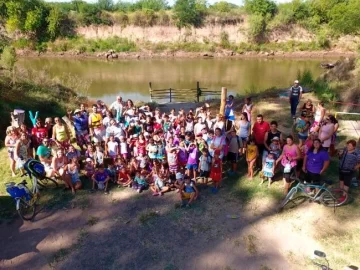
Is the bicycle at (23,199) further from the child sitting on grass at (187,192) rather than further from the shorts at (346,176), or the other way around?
the shorts at (346,176)

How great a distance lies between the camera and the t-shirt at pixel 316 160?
264 inches

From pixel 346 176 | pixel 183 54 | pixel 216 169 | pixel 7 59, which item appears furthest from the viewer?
pixel 183 54

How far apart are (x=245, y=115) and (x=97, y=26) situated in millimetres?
41014

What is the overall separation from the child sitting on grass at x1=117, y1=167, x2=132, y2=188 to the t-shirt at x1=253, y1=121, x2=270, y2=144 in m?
3.32

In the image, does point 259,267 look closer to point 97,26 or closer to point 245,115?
point 245,115

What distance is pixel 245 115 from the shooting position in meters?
8.53

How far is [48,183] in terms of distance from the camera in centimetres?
816

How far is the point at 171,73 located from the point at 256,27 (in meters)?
18.0

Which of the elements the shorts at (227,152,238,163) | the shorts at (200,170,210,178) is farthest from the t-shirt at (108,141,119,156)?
the shorts at (227,152,238,163)

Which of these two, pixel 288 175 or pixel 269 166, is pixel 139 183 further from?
pixel 288 175

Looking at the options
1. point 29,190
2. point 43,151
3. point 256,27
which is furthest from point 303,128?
point 256,27

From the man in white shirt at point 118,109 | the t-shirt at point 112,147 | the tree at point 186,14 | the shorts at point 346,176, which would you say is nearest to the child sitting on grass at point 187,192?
the t-shirt at point 112,147

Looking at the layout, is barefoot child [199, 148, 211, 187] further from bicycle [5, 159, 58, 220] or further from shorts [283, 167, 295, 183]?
bicycle [5, 159, 58, 220]

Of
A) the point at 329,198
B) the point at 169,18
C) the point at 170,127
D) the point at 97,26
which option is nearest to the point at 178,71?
the point at 169,18
